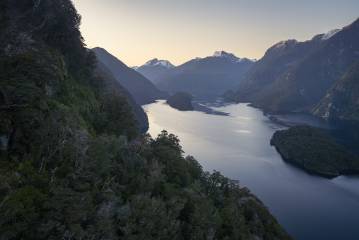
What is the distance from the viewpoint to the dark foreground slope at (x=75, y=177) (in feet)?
130

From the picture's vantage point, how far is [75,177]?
1841 inches

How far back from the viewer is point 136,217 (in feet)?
158

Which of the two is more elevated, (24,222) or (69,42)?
(69,42)

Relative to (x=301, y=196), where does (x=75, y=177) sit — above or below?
above

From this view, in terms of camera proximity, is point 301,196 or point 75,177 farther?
point 301,196

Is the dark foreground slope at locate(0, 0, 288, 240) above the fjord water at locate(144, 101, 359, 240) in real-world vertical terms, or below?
above

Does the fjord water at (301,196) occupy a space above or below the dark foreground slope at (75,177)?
below

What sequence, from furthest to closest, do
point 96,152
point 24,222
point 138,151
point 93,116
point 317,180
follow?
1. point 317,180
2. point 93,116
3. point 138,151
4. point 96,152
5. point 24,222

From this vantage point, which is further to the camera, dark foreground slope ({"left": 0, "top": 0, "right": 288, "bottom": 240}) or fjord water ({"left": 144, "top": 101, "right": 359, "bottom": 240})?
fjord water ({"left": 144, "top": 101, "right": 359, "bottom": 240})

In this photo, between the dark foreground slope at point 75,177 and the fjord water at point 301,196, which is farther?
the fjord water at point 301,196

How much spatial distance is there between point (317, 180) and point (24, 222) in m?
160

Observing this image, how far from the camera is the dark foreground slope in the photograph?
39688 millimetres

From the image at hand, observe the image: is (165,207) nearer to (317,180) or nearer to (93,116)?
(93,116)

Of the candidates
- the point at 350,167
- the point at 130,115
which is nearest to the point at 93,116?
the point at 130,115
